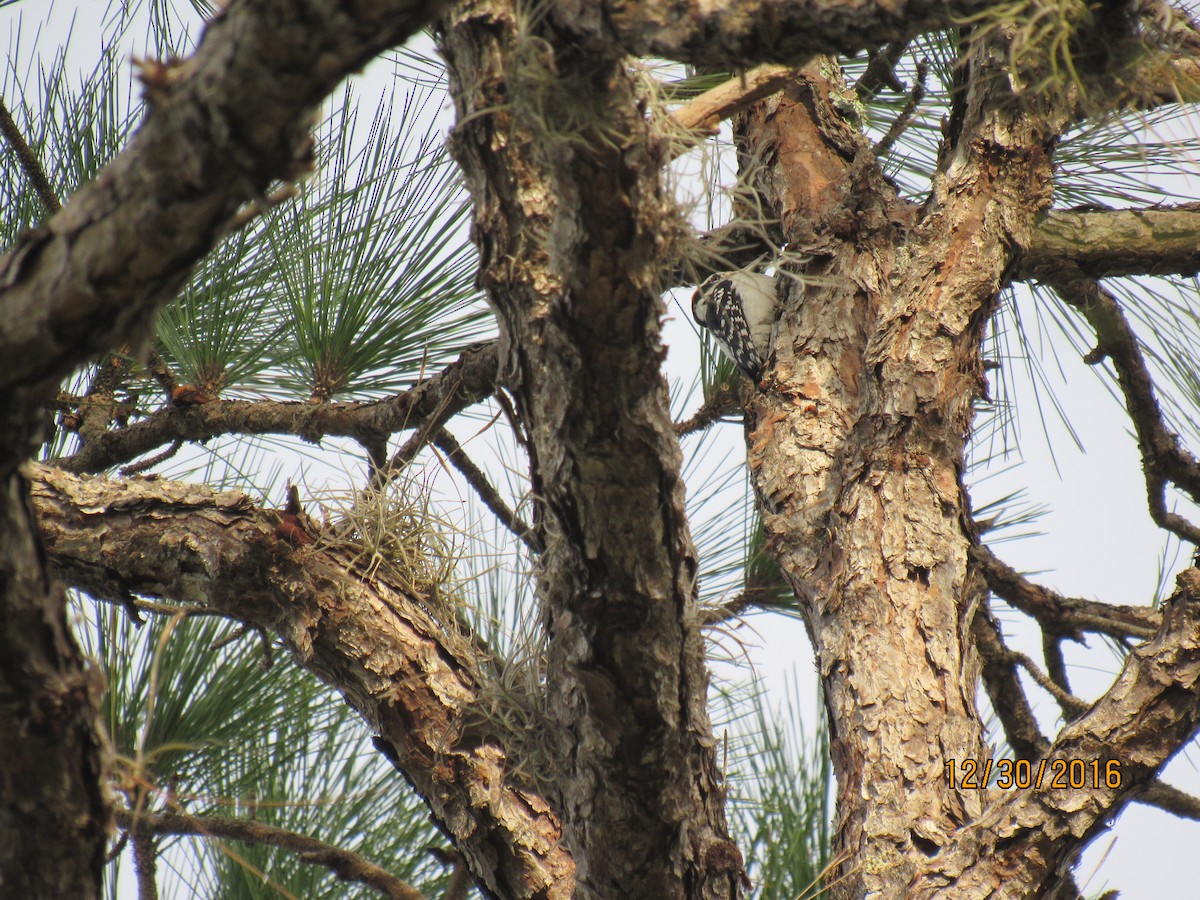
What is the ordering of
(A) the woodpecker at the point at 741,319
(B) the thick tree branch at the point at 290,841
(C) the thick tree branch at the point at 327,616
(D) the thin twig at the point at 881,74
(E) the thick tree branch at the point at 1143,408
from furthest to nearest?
(A) the woodpecker at the point at 741,319 → (D) the thin twig at the point at 881,74 → (E) the thick tree branch at the point at 1143,408 → (B) the thick tree branch at the point at 290,841 → (C) the thick tree branch at the point at 327,616

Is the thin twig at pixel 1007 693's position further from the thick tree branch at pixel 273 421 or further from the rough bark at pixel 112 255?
the rough bark at pixel 112 255

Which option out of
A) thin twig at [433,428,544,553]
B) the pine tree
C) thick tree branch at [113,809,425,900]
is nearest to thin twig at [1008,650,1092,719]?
the pine tree

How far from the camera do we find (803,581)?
1.31 m

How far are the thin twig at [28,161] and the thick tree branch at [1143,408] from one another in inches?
63.3

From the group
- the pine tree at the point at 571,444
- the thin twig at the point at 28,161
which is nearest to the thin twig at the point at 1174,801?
the pine tree at the point at 571,444

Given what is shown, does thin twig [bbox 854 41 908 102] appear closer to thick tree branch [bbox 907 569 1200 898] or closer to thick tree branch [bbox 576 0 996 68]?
thick tree branch [bbox 907 569 1200 898]

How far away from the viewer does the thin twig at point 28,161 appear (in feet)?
4.94

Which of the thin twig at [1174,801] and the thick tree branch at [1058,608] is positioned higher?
the thick tree branch at [1058,608]

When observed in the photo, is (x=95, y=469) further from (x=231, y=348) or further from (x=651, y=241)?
Answer: (x=651, y=241)

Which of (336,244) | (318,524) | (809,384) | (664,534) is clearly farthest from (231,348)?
(664,534)

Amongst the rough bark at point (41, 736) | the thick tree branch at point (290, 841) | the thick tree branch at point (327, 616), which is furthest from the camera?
the thick tree branch at point (290, 841)

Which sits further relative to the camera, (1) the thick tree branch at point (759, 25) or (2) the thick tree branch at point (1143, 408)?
(2) the thick tree branch at point (1143, 408)

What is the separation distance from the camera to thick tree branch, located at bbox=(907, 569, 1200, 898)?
934mm

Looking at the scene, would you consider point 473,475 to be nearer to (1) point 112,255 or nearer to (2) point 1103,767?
(2) point 1103,767
